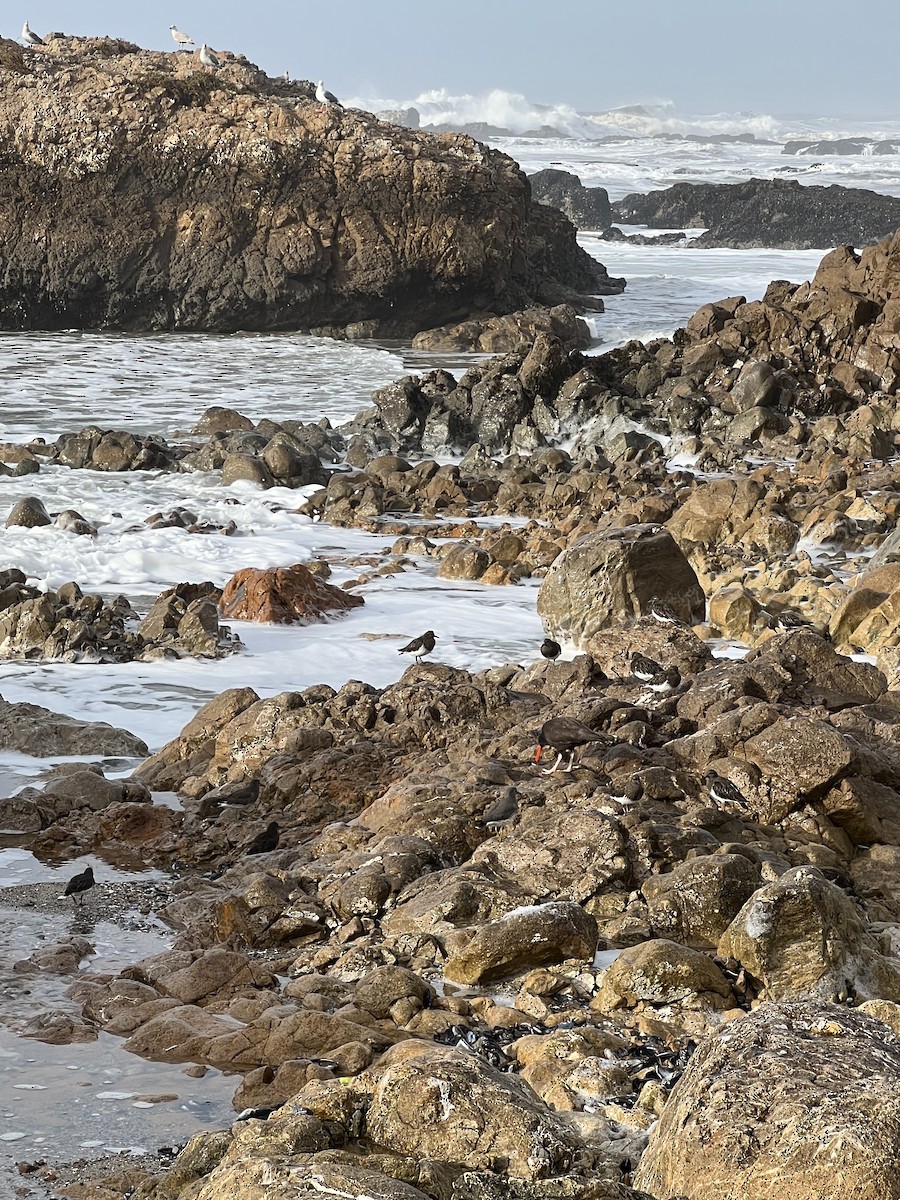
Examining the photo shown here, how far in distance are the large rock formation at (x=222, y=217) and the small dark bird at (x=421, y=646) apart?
19.6m

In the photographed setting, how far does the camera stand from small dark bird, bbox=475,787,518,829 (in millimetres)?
5324

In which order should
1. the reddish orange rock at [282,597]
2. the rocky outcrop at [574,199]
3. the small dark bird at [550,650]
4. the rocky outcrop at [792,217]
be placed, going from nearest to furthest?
the small dark bird at [550,650] < the reddish orange rock at [282,597] < the rocky outcrop at [792,217] < the rocky outcrop at [574,199]

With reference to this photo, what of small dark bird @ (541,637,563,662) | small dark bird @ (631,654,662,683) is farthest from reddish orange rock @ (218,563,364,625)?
small dark bird @ (631,654,662,683)

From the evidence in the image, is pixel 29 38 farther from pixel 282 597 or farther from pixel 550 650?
pixel 550 650

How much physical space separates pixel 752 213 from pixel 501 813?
41.9 meters

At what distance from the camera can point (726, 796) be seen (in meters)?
5.34

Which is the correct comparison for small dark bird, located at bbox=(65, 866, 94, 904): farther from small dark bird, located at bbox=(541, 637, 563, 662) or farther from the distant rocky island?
the distant rocky island

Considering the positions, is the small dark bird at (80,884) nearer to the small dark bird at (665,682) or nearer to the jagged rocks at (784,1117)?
the small dark bird at (665,682)

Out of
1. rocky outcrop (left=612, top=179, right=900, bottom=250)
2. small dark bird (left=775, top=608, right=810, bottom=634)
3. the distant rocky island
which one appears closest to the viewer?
small dark bird (left=775, top=608, right=810, bottom=634)

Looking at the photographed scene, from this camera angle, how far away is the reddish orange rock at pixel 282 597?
1027cm

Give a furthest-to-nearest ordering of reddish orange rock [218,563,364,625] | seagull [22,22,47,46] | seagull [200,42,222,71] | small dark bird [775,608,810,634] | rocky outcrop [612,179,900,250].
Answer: rocky outcrop [612,179,900,250] → seagull [22,22,47,46] → seagull [200,42,222,71] → reddish orange rock [218,563,364,625] → small dark bird [775,608,810,634]

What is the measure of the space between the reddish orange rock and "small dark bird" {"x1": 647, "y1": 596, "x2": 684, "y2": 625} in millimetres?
2797

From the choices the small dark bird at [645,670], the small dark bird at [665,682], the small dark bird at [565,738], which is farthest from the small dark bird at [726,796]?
the small dark bird at [645,670]

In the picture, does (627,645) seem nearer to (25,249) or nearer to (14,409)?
(14,409)
